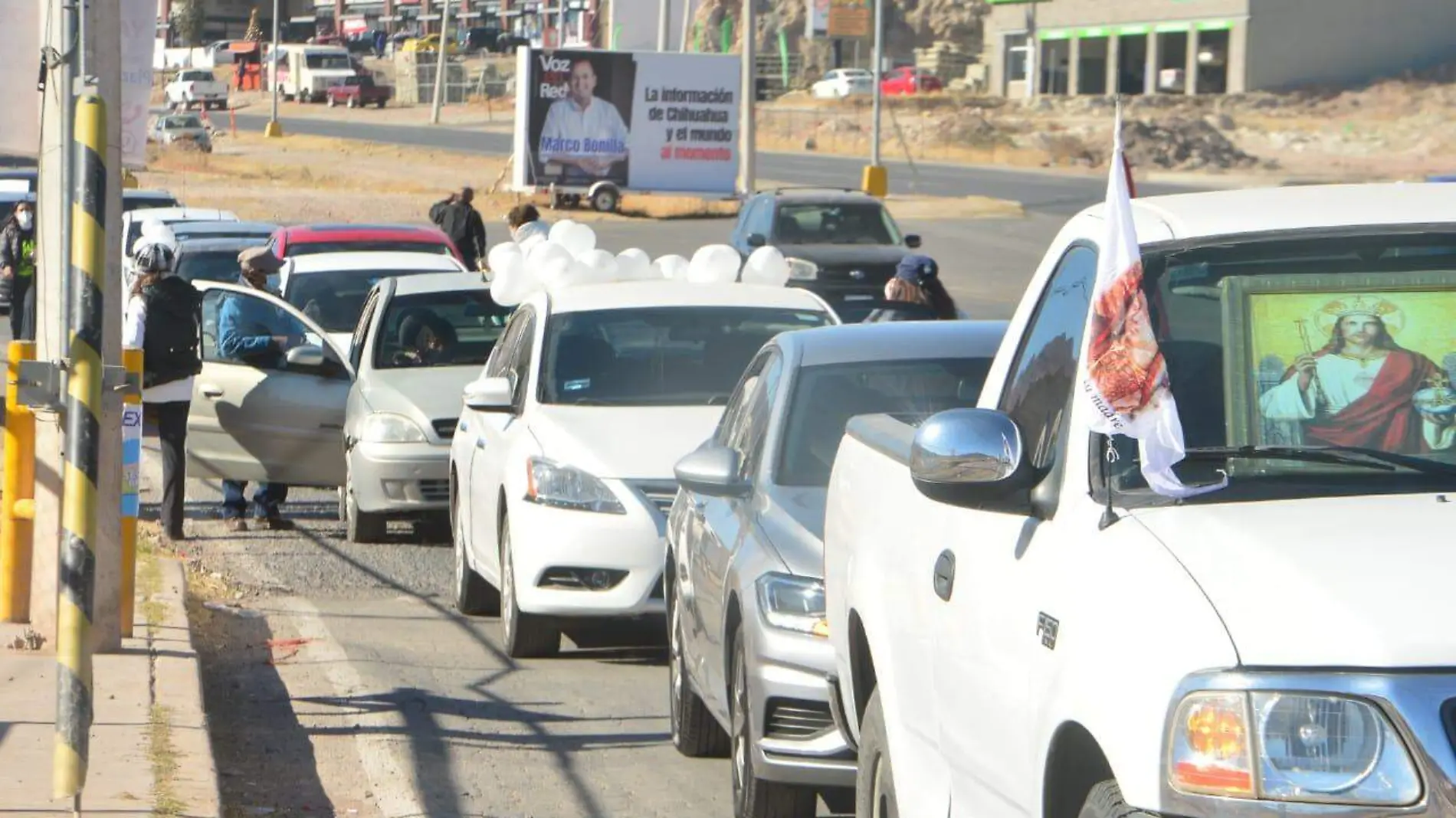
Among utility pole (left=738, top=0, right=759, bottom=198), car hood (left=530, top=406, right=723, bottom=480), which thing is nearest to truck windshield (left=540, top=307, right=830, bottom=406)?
car hood (left=530, top=406, right=723, bottom=480)

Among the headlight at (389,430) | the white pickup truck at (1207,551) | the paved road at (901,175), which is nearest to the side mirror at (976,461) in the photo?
the white pickup truck at (1207,551)

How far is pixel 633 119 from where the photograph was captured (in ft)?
165

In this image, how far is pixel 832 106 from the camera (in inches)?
3770

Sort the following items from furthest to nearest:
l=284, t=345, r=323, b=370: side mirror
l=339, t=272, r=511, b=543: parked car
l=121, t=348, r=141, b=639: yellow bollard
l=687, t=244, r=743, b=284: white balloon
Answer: l=284, t=345, r=323, b=370: side mirror, l=339, t=272, r=511, b=543: parked car, l=687, t=244, r=743, b=284: white balloon, l=121, t=348, r=141, b=639: yellow bollard

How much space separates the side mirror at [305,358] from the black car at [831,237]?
45.9 feet

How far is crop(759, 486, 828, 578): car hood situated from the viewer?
6.67 metres

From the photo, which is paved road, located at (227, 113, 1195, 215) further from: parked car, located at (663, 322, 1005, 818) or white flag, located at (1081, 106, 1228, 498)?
white flag, located at (1081, 106, 1228, 498)

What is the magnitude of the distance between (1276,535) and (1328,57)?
293ft

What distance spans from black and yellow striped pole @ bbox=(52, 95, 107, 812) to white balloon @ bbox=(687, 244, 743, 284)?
6246mm

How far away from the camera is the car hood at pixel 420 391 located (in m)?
12.9

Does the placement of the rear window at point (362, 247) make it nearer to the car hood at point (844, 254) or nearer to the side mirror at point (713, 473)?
the car hood at point (844, 254)

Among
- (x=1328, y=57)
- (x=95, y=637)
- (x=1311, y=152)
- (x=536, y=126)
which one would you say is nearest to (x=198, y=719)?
(x=95, y=637)

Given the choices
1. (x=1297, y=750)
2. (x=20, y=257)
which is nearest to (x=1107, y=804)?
(x=1297, y=750)

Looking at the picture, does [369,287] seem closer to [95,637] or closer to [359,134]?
[95,637]
